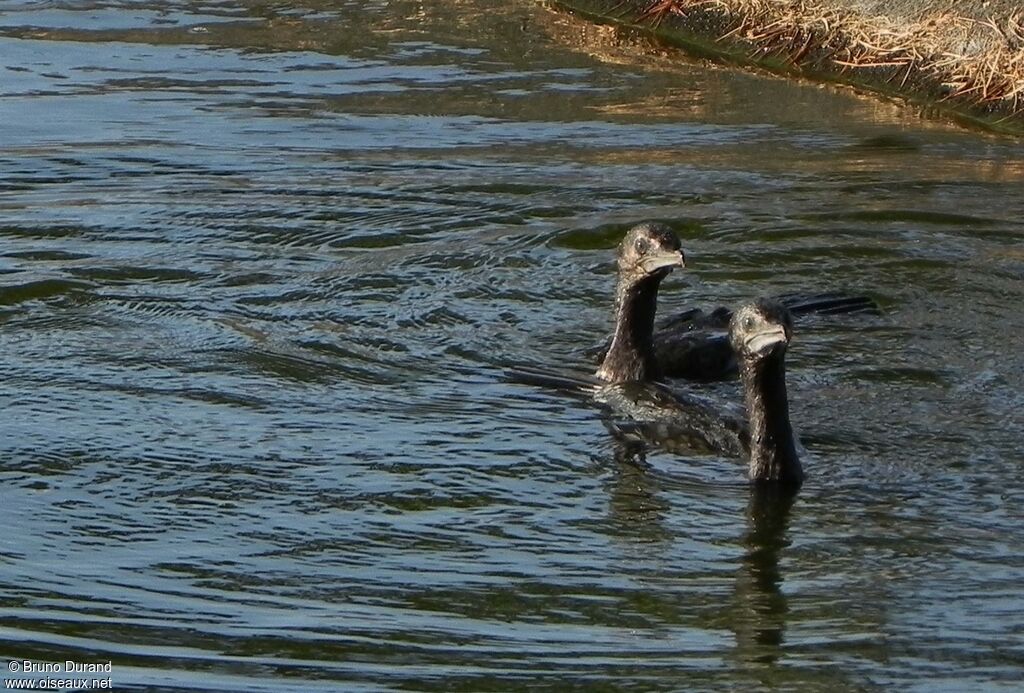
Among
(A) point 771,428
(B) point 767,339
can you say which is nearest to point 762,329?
(B) point 767,339

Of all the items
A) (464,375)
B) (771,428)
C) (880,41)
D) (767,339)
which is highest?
(880,41)

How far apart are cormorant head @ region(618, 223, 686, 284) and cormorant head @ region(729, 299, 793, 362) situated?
1000 millimetres

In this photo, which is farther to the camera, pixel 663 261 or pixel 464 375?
pixel 464 375

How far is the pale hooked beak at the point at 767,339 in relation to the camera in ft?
23.7

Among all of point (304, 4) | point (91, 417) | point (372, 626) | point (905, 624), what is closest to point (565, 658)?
point (372, 626)

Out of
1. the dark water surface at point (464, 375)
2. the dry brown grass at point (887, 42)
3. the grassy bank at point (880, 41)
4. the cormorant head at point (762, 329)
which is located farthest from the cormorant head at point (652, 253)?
the dry brown grass at point (887, 42)

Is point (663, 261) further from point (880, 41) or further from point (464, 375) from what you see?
point (880, 41)

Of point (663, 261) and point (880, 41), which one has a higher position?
point (880, 41)

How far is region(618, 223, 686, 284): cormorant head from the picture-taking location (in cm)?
839

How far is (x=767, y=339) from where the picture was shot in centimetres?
726

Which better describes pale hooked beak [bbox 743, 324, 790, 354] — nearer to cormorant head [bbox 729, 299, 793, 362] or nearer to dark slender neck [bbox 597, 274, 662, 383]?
cormorant head [bbox 729, 299, 793, 362]

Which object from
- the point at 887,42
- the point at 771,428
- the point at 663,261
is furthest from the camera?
the point at 887,42

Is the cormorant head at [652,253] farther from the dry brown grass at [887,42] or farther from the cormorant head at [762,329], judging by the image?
the dry brown grass at [887,42]

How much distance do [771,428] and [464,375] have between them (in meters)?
1.70
